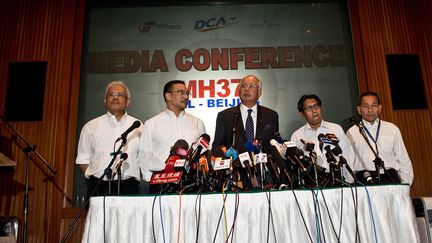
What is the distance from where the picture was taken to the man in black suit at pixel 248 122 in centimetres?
341

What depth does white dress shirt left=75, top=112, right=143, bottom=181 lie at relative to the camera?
3484 millimetres

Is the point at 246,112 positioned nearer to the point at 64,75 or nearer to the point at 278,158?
the point at 278,158

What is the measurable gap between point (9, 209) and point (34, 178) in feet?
1.36

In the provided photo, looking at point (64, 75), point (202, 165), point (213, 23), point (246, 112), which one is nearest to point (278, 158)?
point (202, 165)

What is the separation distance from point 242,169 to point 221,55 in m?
2.90

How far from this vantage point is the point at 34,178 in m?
4.50

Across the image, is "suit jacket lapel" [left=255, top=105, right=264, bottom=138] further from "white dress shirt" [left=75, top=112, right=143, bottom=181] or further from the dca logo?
→ the dca logo

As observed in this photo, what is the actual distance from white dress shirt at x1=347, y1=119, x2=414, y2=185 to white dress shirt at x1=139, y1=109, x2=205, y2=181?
1.53m

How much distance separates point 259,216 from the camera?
2.19 m

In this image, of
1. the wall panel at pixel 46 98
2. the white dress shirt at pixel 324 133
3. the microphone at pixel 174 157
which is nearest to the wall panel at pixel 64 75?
the wall panel at pixel 46 98

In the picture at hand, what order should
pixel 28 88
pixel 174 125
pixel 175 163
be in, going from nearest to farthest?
pixel 175 163
pixel 174 125
pixel 28 88

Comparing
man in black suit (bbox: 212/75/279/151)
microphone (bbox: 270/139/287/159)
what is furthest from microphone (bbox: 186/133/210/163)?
man in black suit (bbox: 212/75/279/151)

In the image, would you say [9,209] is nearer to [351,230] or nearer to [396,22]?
[351,230]

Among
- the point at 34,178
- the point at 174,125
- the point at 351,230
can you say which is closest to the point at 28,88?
the point at 34,178
